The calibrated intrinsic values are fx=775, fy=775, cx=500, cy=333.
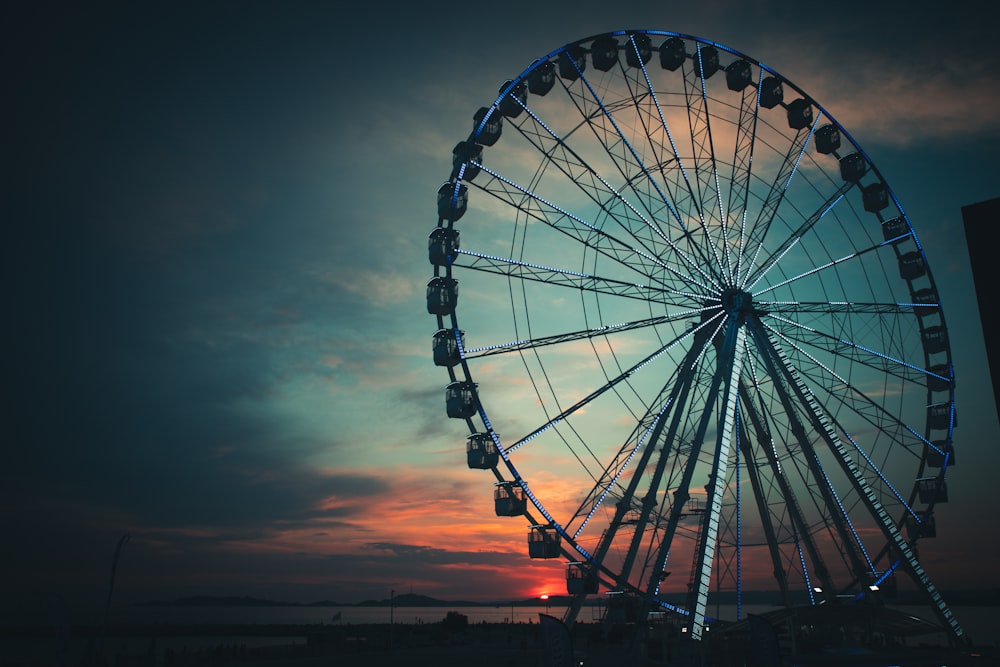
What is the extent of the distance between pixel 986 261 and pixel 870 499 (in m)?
8.24

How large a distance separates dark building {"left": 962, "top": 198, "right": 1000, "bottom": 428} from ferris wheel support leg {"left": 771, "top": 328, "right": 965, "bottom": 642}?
4904mm

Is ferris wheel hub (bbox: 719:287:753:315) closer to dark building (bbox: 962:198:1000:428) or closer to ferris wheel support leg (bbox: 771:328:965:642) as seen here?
ferris wheel support leg (bbox: 771:328:965:642)

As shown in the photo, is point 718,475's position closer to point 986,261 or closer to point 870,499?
point 870,499

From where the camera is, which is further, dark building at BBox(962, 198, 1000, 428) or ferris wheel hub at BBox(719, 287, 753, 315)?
ferris wheel hub at BBox(719, 287, 753, 315)

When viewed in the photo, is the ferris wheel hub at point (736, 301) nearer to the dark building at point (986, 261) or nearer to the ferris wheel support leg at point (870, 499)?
the ferris wheel support leg at point (870, 499)

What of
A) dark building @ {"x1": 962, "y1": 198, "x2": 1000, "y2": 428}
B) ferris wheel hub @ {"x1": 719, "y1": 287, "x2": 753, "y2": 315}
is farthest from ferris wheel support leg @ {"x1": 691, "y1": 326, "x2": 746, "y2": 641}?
dark building @ {"x1": 962, "y1": 198, "x2": 1000, "y2": 428}

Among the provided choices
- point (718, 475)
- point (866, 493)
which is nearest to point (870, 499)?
point (866, 493)

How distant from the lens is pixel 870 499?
25281 millimetres

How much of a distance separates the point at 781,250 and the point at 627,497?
36.5 ft

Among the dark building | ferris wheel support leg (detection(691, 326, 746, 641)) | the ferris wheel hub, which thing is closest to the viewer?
→ ferris wheel support leg (detection(691, 326, 746, 641))

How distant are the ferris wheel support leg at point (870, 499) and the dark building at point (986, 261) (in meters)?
4.90

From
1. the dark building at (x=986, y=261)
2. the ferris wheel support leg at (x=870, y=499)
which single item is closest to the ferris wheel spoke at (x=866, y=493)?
the ferris wheel support leg at (x=870, y=499)

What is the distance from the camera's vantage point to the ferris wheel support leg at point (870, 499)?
25188 mm

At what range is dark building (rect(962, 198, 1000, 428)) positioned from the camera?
23.0 meters
